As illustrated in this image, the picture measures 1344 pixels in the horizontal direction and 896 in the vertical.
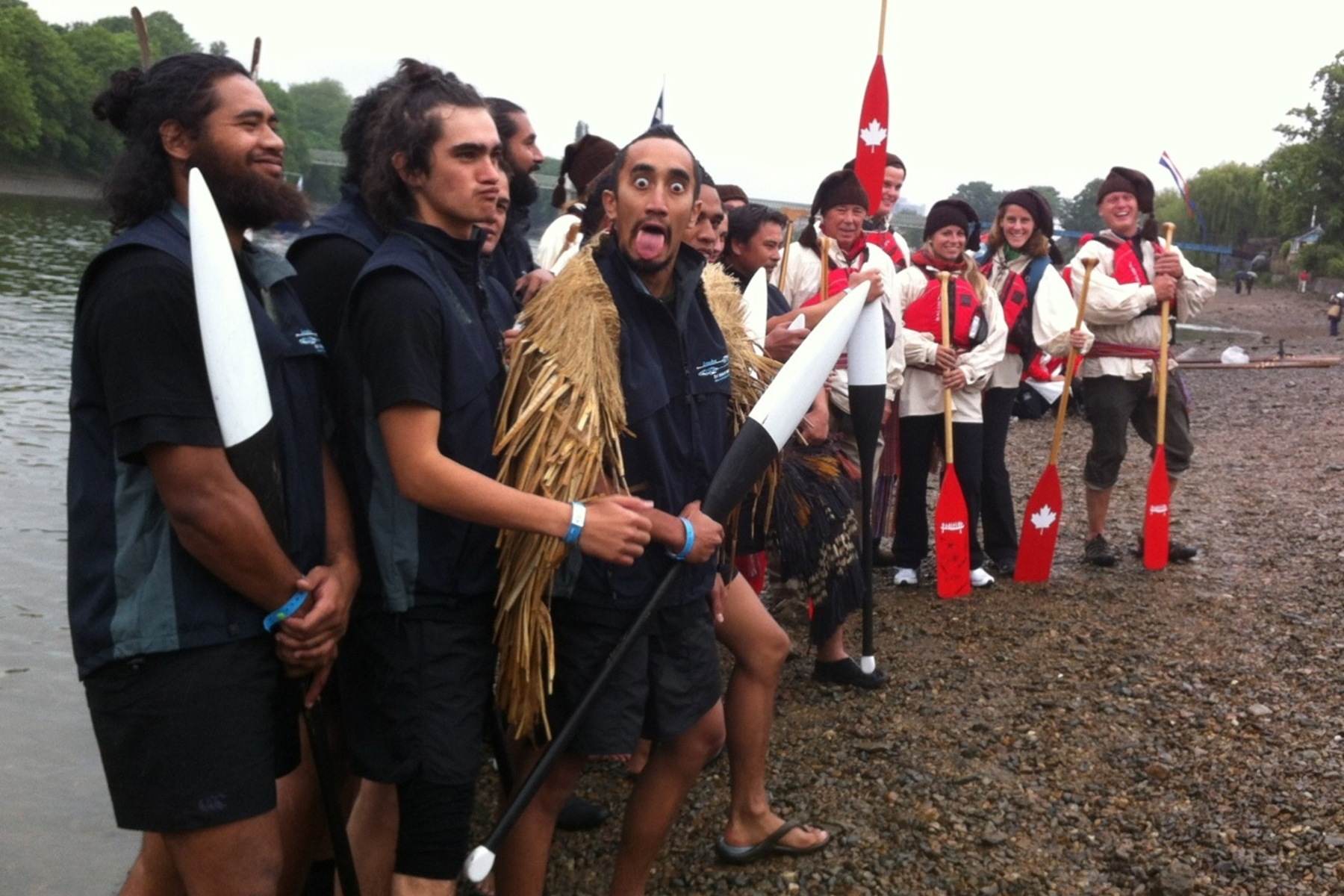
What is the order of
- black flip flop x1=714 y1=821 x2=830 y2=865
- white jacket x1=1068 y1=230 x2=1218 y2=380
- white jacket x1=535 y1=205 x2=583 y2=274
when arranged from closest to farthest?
black flip flop x1=714 y1=821 x2=830 y2=865, white jacket x1=535 y1=205 x2=583 y2=274, white jacket x1=1068 y1=230 x2=1218 y2=380

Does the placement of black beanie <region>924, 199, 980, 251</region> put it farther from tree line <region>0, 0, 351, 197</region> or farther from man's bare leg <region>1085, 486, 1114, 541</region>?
tree line <region>0, 0, 351, 197</region>

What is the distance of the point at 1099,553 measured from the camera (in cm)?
725

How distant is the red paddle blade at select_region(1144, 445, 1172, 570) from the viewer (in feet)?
22.5

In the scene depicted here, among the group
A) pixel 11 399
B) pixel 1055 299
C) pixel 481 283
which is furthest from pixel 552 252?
pixel 11 399

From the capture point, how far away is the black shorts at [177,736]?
7.52 ft

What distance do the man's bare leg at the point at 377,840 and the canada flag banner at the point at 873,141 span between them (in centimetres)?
474

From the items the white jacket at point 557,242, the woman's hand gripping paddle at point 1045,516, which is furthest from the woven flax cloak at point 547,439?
the woman's hand gripping paddle at point 1045,516

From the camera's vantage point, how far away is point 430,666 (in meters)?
2.64

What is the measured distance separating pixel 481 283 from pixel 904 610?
4.15m

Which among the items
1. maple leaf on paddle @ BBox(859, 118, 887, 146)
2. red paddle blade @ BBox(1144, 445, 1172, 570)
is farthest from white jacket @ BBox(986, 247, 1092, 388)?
maple leaf on paddle @ BBox(859, 118, 887, 146)

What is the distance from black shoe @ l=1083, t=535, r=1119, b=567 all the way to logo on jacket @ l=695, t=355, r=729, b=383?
4.84m

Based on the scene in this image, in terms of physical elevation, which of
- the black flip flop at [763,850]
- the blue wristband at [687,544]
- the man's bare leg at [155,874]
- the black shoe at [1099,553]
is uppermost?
the blue wristband at [687,544]

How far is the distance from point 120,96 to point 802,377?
6.08 ft

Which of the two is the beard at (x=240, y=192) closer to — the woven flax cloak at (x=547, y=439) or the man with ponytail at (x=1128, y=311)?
the woven flax cloak at (x=547, y=439)
